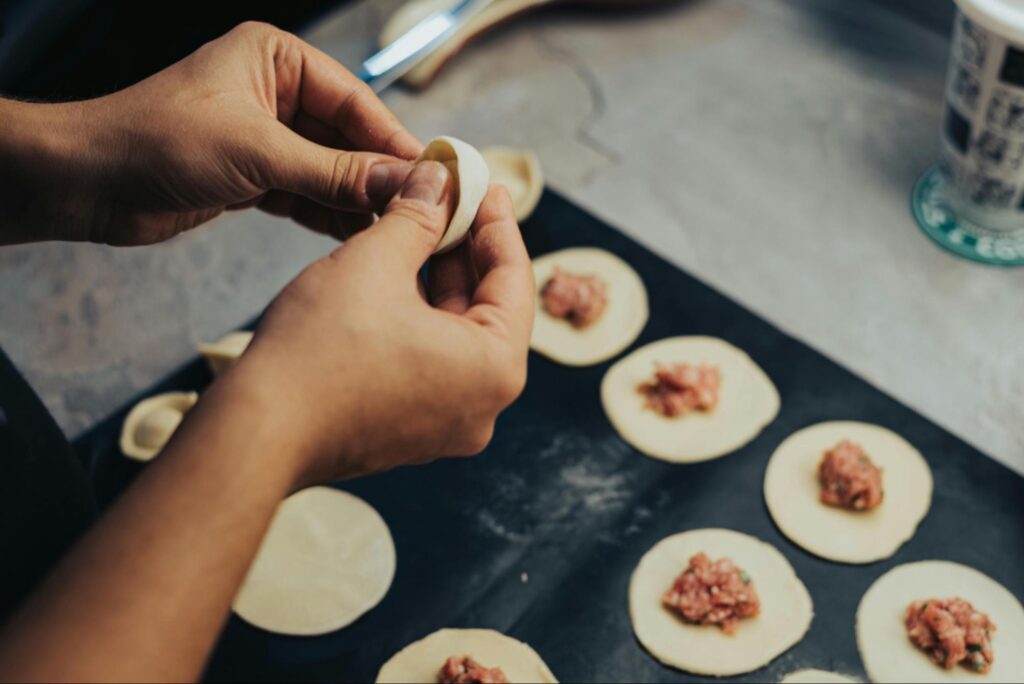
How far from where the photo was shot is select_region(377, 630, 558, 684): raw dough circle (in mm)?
1954

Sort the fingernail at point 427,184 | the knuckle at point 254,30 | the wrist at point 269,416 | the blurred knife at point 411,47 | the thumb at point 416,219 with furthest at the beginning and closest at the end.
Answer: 1. the blurred knife at point 411,47
2. the knuckle at point 254,30
3. the fingernail at point 427,184
4. the thumb at point 416,219
5. the wrist at point 269,416

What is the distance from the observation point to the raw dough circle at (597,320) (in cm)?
249

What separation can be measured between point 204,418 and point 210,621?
0.24m

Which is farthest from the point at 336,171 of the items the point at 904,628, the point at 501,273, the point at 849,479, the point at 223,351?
the point at 904,628

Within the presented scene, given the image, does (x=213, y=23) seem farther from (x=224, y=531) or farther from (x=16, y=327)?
(x=224, y=531)

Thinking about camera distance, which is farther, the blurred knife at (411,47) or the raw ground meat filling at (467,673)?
the blurred knife at (411,47)

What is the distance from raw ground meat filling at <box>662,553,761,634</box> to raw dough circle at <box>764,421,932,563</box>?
0.64 ft

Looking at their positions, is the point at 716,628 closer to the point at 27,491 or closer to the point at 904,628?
the point at 904,628

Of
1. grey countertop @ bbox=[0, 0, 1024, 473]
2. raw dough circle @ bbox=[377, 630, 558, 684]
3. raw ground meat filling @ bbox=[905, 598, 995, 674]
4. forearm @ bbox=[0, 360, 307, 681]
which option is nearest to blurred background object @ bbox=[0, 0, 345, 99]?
grey countertop @ bbox=[0, 0, 1024, 473]

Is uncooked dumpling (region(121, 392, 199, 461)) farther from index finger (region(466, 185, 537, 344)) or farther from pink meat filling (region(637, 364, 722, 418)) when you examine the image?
pink meat filling (region(637, 364, 722, 418))

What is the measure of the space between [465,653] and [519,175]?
141 centimetres

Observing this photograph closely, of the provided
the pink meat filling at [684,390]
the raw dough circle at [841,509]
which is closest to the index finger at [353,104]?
the pink meat filling at [684,390]

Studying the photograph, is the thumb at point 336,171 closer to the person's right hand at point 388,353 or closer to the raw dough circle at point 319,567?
the person's right hand at point 388,353

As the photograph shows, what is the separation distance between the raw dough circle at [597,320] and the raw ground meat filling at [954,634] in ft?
3.05
